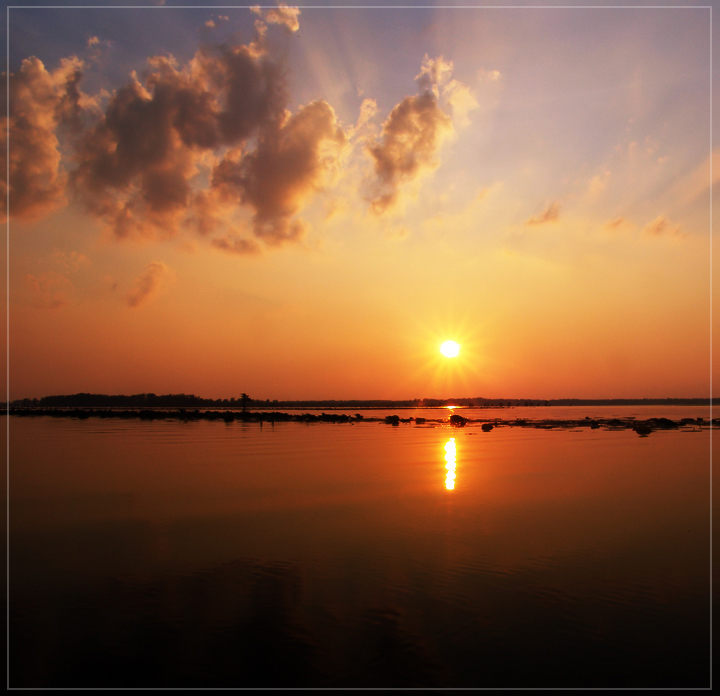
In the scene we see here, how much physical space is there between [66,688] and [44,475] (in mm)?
24758

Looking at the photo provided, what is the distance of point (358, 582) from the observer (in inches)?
514

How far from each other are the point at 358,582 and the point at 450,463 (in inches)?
963

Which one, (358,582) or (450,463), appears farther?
(450,463)

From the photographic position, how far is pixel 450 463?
36469 mm

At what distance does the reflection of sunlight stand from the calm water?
0.45 meters

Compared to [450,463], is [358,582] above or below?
below

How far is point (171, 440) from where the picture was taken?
52.0 metres

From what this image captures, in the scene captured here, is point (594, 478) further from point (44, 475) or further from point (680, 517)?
point (44, 475)

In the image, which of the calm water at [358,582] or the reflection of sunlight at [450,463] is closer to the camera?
the calm water at [358,582]

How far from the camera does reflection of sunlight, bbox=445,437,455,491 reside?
27.6 m

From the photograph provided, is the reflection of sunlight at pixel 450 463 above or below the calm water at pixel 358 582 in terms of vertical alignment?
above

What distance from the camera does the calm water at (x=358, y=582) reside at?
30.2 ft

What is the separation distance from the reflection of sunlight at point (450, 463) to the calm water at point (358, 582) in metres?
0.45

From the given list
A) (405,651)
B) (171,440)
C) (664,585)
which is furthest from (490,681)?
(171,440)
